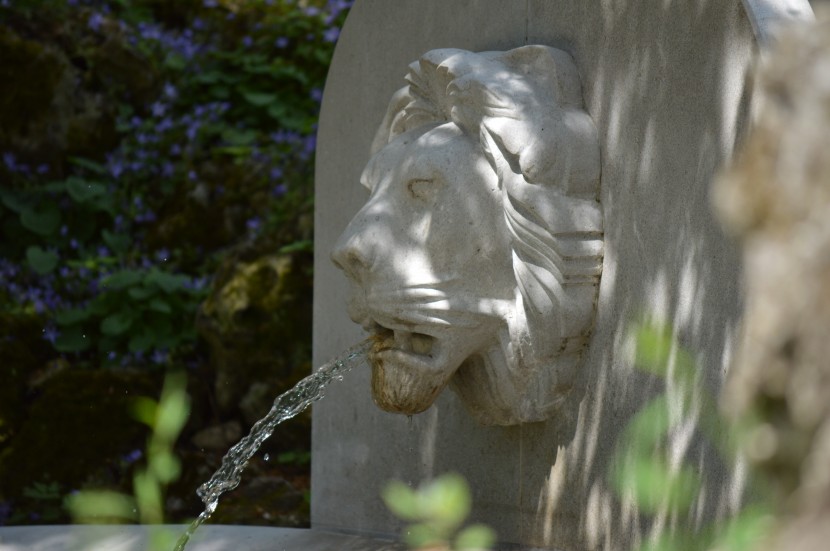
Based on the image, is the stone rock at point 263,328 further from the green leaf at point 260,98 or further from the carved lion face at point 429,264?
→ the carved lion face at point 429,264

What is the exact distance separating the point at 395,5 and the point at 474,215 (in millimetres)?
962

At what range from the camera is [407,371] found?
8.89 ft

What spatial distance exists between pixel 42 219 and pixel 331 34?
1955 millimetres

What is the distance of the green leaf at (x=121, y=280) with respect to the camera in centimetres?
612

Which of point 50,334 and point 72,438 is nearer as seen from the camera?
point 72,438

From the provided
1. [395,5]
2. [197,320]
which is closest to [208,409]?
[197,320]

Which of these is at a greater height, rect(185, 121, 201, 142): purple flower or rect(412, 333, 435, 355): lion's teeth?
rect(185, 121, 201, 142): purple flower

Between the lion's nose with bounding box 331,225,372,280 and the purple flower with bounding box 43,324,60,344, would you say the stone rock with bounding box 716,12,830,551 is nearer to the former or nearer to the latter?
the lion's nose with bounding box 331,225,372,280

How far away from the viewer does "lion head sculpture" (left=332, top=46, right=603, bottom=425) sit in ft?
8.26

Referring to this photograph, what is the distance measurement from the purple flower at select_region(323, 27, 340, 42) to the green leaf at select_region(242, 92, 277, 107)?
462mm

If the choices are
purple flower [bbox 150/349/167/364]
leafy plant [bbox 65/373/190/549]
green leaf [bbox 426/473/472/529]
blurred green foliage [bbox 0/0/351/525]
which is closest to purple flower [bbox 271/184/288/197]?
blurred green foliage [bbox 0/0/351/525]

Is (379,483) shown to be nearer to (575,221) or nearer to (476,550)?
(575,221)

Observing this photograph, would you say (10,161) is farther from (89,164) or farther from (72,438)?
(72,438)

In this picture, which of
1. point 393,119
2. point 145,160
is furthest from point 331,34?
point 393,119
